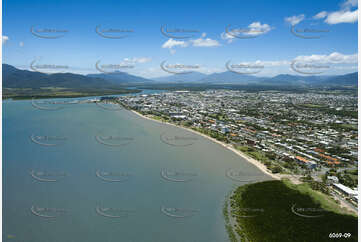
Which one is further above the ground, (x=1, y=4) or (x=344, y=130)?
(x=1, y=4)

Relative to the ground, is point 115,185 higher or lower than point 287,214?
higher

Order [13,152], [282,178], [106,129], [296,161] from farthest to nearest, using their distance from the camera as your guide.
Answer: [106,129] < [13,152] < [296,161] < [282,178]

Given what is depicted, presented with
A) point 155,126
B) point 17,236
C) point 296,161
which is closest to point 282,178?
point 296,161

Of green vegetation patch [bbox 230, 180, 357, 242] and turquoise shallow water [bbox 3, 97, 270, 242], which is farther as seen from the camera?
turquoise shallow water [bbox 3, 97, 270, 242]

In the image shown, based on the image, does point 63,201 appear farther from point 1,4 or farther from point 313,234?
point 313,234

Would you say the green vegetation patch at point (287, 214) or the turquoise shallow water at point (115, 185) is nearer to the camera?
the green vegetation patch at point (287, 214)
